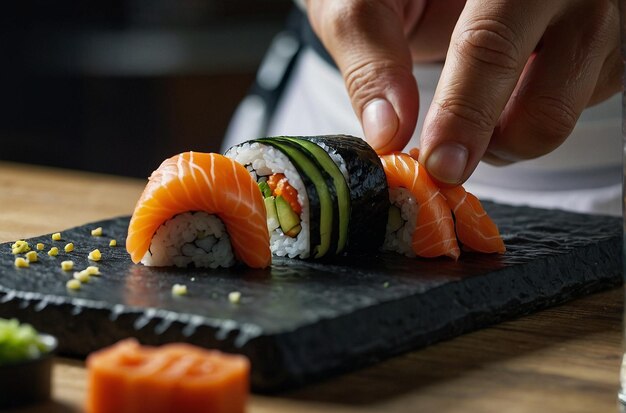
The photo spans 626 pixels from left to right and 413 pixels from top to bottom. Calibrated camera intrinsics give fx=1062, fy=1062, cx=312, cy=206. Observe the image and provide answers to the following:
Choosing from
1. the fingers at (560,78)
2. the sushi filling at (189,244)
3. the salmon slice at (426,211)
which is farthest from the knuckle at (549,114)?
the sushi filling at (189,244)

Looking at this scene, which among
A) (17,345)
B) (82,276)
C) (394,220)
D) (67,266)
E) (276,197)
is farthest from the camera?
(394,220)

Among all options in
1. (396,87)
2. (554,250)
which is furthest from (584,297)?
(396,87)

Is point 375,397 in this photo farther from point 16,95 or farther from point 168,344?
point 16,95

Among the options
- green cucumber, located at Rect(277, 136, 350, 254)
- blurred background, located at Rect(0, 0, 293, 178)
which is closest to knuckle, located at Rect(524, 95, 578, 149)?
green cucumber, located at Rect(277, 136, 350, 254)

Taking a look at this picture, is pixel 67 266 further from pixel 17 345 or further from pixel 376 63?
pixel 376 63

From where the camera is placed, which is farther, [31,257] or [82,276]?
[31,257]

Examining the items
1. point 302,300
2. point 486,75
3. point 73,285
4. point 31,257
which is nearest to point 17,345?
point 73,285
